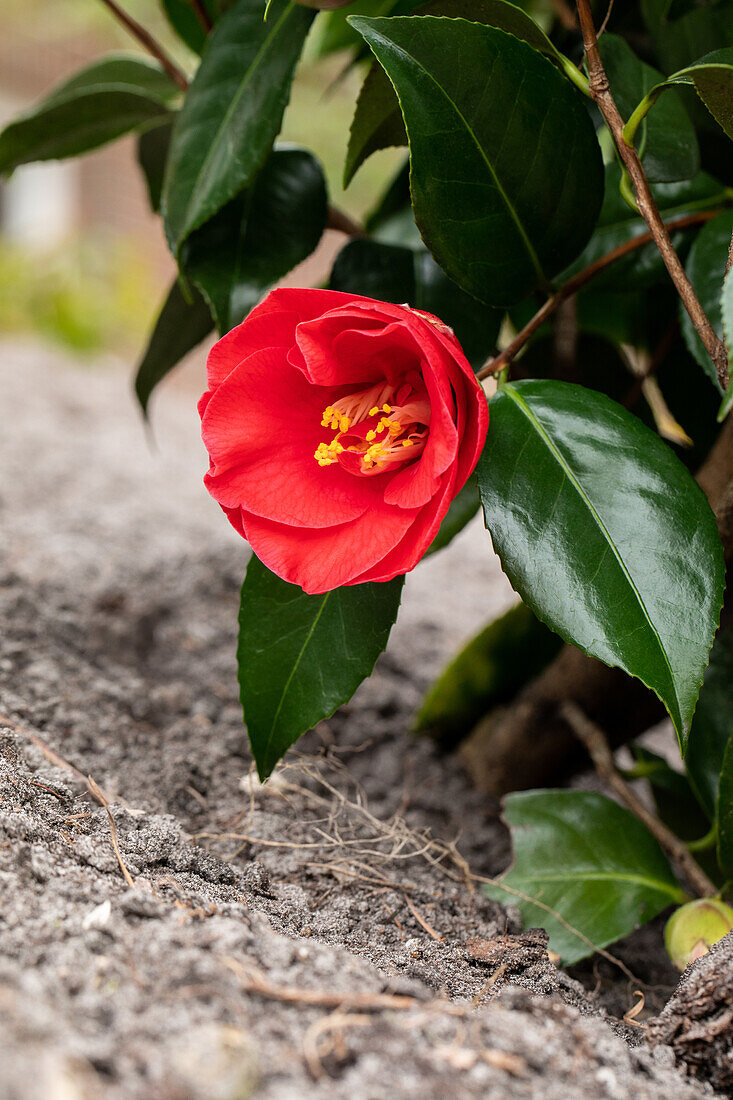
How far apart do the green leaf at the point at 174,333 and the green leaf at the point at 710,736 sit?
1.94ft

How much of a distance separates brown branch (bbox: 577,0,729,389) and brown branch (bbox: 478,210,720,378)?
0.02m

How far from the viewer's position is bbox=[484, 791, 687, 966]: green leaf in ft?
2.27

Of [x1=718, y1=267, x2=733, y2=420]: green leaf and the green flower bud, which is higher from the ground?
[x1=718, y1=267, x2=733, y2=420]: green leaf

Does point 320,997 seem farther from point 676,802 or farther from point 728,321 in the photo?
point 676,802

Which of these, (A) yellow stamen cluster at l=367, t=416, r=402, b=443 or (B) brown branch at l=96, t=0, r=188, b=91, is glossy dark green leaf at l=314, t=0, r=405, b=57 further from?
(A) yellow stamen cluster at l=367, t=416, r=402, b=443

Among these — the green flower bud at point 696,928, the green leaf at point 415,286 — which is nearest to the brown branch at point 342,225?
the green leaf at point 415,286

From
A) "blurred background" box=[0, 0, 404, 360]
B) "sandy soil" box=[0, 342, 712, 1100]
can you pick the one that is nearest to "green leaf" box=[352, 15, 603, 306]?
"sandy soil" box=[0, 342, 712, 1100]

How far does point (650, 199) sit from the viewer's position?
54 cm

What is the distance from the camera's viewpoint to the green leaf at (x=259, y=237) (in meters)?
0.73

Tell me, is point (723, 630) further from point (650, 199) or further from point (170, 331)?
point (170, 331)

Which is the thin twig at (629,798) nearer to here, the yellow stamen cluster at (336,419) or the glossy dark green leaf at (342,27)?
the yellow stamen cluster at (336,419)

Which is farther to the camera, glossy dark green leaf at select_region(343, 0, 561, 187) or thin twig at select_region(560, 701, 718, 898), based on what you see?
thin twig at select_region(560, 701, 718, 898)

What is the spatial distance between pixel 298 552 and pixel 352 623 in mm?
94

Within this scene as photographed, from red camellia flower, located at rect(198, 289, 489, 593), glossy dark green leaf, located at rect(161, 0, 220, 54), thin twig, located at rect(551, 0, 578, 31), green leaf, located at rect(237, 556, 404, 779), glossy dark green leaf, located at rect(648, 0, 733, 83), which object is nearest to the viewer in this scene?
red camellia flower, located at rect(198, 289, 489, 593)
